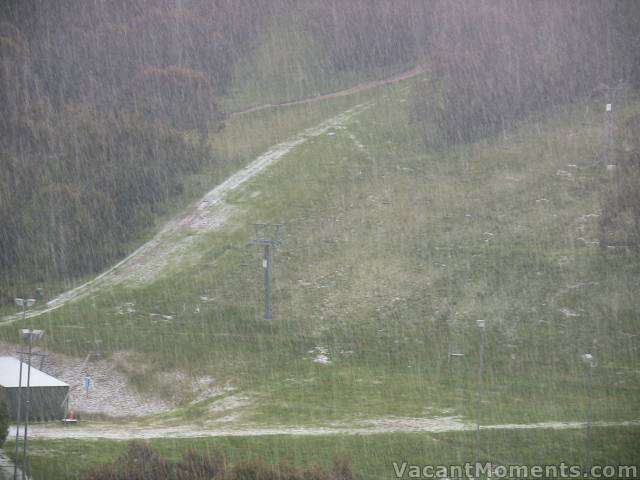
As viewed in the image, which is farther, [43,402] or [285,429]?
[43,402]

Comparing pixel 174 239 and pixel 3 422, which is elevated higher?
pixel 174 239

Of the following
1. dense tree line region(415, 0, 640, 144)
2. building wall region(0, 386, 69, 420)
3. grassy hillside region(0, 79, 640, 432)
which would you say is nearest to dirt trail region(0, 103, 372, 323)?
grassy hillside region(0, 79, 640, 432)

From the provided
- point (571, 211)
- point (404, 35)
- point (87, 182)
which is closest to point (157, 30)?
point (404, 35)

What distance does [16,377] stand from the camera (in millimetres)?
32500

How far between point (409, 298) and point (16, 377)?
20742 mm

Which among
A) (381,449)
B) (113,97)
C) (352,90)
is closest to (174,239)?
(381,449)

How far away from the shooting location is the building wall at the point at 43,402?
31672mm

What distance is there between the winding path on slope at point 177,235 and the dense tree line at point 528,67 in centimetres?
1104

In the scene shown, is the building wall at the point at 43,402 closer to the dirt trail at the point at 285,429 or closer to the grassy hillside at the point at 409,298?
the dirt trail at the point at 285,429

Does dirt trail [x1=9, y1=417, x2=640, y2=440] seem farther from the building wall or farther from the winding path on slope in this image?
the winding path on slope

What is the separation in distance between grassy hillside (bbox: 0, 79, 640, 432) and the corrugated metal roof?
5.22 metres

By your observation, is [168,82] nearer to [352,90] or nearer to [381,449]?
[352,90]

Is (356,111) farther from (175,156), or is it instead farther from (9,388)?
(9,388)

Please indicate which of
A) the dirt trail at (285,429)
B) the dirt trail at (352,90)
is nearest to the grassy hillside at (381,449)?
the dirt trail at (285,429)
